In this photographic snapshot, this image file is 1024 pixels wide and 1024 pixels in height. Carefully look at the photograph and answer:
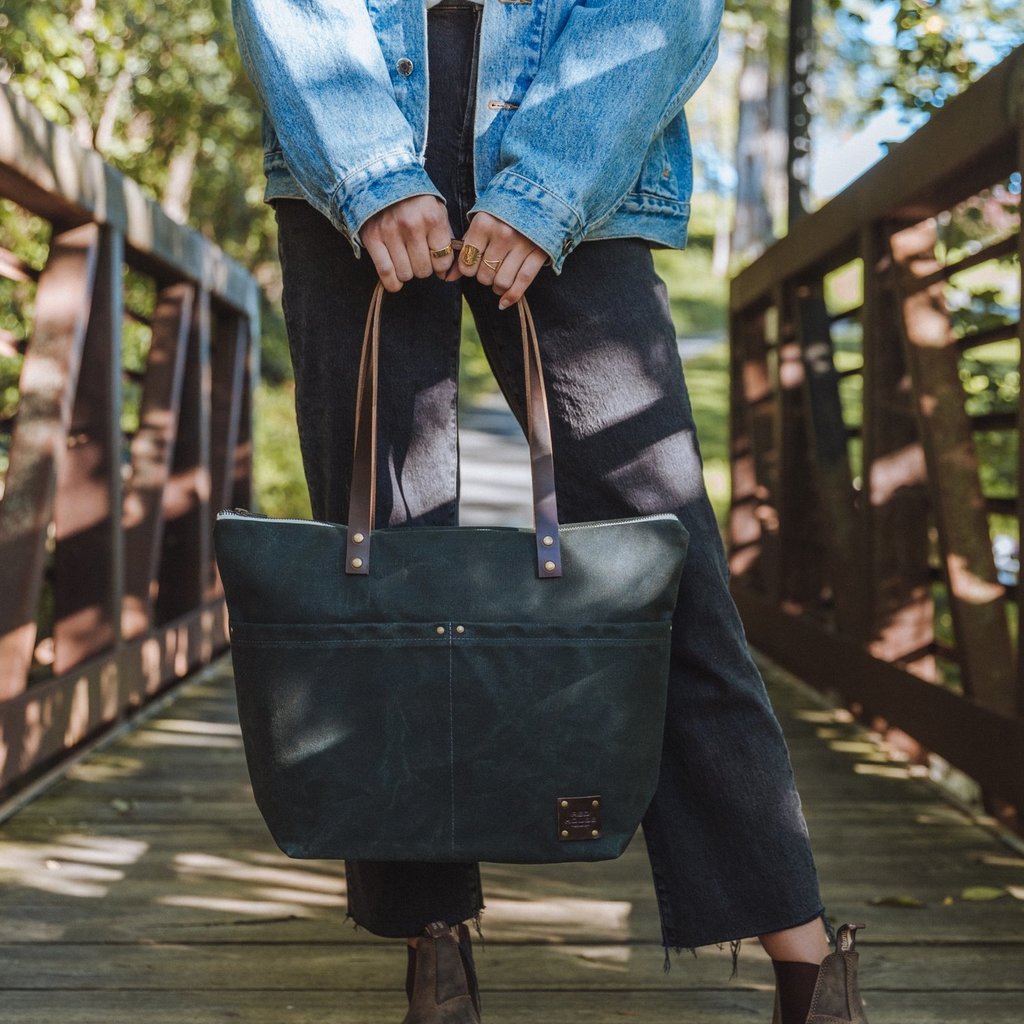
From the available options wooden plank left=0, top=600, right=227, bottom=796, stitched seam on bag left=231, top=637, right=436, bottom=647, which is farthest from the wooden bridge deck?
stitched seam on bag left=231, top=637, right=436, bottom=647

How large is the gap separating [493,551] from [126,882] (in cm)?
108

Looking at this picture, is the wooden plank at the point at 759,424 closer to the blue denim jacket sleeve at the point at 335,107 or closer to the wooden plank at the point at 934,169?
the wooden plank at the point at 934,169

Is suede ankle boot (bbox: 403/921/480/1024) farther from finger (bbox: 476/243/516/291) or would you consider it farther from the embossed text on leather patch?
finger (bbox: 476/243/516/291)

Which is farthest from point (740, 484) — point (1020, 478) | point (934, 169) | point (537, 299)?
point (537, 299)

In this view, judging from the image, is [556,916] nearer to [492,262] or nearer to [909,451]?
[492,262]

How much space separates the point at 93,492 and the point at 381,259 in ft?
5.32

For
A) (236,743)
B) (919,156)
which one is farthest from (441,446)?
(236,743)

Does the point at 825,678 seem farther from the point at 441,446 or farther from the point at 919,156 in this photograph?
the point at 441,446

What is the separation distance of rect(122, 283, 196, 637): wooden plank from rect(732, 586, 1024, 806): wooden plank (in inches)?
63.7

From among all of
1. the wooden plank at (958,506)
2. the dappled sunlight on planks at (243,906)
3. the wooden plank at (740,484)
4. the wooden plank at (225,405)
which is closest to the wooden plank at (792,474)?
the wooden plank at (740,484)

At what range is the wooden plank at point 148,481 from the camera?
9.93ft

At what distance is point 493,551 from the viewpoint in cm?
117

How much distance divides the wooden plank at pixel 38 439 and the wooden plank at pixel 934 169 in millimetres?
1498

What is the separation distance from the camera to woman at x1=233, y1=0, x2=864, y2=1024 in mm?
1182
